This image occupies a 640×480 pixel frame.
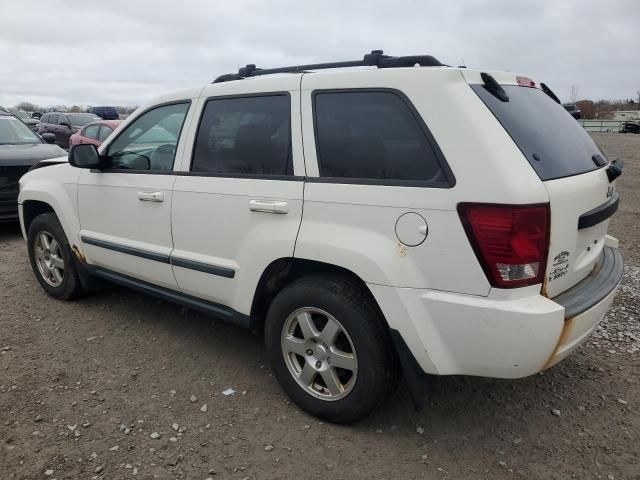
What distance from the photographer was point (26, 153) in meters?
7.25

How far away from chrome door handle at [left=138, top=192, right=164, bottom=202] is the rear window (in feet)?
6.93

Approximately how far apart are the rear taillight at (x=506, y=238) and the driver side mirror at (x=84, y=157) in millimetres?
2824

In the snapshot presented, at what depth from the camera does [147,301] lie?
4.67 metres

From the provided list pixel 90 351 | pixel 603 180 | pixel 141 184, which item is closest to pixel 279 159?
pixel 141 184

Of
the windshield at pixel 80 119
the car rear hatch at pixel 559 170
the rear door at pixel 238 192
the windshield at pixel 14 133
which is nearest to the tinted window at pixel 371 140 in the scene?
the rear door at pixel 238 192

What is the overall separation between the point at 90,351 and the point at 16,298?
1.55m

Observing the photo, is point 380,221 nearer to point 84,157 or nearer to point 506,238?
point 506,238

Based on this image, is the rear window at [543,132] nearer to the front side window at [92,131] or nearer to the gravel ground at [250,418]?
the gravel ground at [250,418]

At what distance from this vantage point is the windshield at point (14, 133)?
25.8 feet

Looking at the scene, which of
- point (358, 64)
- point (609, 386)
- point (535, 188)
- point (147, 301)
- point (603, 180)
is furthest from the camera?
point (147, 301)

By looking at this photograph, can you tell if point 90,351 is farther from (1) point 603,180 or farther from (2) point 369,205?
(1) point 603,180

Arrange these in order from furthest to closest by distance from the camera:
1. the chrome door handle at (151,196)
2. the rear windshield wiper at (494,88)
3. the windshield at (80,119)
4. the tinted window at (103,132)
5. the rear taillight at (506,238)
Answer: the windshield at (80,119), the tinted window at (103,132), the chrome door handle at (151,196), the rear windshield wiper at (494,88), the rear taillight at (506,238)

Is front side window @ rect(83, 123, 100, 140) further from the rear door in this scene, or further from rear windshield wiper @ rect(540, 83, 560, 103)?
rear windshield wiper @ rect(540, 83, 560, 103)

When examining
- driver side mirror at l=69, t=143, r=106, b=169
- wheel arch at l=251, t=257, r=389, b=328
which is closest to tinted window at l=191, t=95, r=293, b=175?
wheel arch at l=251, t=257, r=389, b=328
